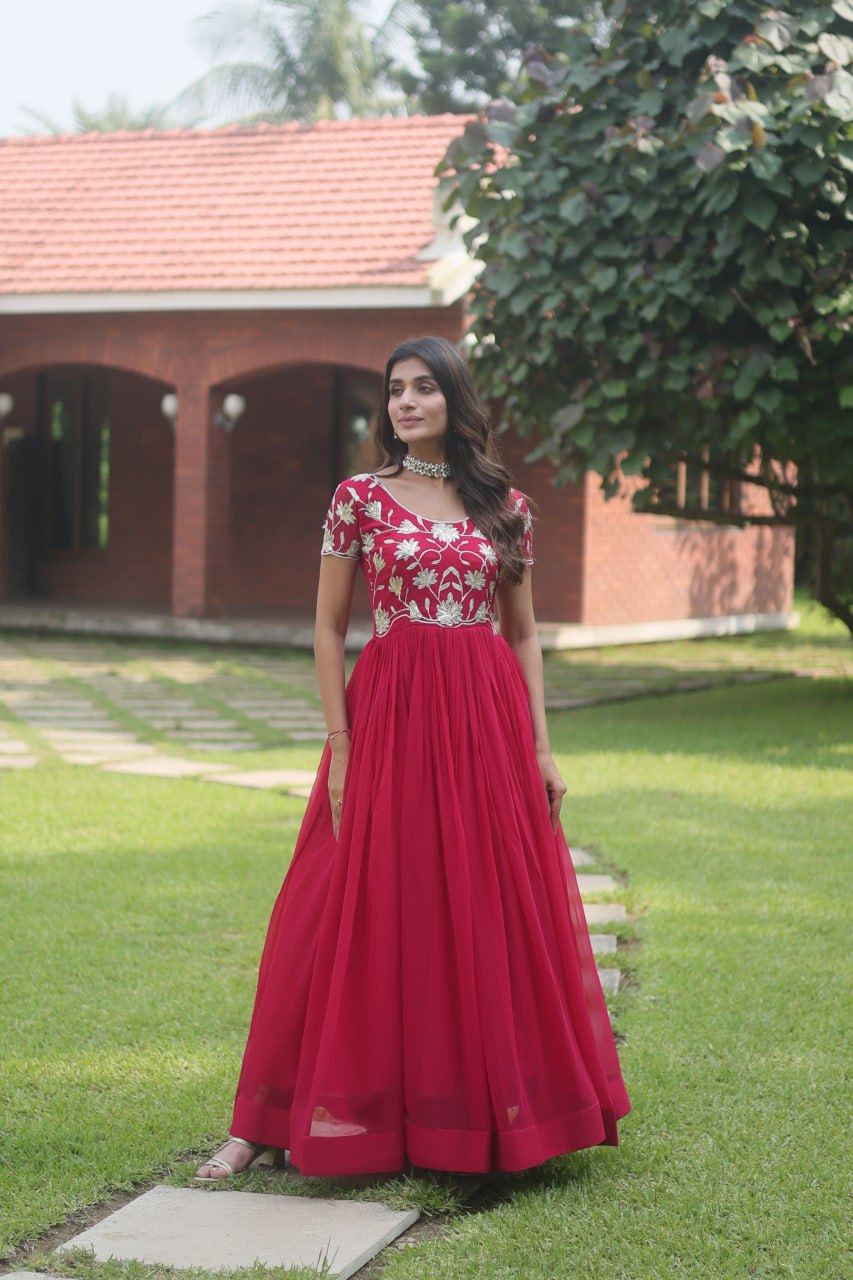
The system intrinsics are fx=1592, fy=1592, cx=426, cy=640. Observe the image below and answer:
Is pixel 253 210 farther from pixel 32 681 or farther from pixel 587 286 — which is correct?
pixel 587 286

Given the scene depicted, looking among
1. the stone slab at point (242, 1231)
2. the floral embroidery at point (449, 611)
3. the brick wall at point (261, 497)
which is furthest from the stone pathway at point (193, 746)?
the brick wall at point (261, 497)

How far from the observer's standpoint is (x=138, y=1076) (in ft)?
12.9

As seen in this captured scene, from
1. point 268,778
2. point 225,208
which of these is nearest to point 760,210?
point 268,778

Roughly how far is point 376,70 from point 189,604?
76.5 ft

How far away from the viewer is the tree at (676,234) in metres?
8.43

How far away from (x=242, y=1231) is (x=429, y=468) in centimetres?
167

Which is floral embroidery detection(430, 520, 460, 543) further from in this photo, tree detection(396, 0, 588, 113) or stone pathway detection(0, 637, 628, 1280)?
tree detection(396, 0, 588, 113)

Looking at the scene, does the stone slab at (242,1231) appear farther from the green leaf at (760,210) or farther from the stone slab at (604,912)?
the green leaf at (760,210)

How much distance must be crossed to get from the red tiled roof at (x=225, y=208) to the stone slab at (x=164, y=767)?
6273 mm

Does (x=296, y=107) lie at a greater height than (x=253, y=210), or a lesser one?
greater

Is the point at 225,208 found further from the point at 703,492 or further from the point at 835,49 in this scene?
the point at 835,49

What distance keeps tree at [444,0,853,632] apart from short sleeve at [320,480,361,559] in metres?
5.28

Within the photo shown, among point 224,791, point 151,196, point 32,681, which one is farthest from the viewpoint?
point 151,196

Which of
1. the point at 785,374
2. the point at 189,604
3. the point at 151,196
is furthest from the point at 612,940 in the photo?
the point at 151,196
